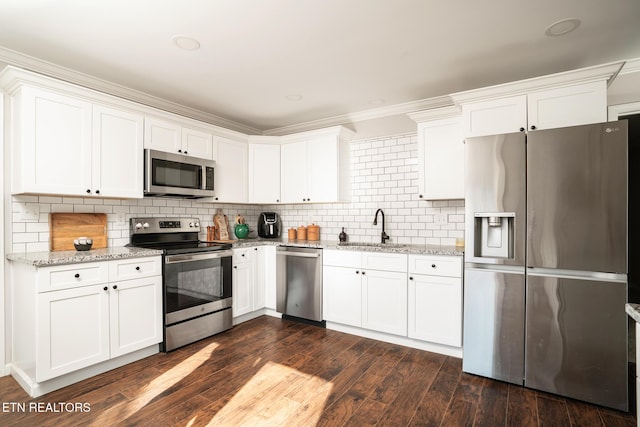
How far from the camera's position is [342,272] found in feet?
11.6

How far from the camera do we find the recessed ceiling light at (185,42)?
92.9 inches

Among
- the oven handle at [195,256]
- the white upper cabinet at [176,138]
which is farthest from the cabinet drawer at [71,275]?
the white upper cabinet at [176,138]

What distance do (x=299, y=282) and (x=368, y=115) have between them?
2178 mm

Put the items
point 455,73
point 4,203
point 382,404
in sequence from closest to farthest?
point 382,404 < point 4,203 < point 455,73

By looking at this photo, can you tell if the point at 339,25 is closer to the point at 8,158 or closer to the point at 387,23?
the point at 387,23

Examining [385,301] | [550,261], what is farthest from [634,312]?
[385,301]

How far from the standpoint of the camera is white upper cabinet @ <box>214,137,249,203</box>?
3.89m

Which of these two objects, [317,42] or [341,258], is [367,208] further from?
[317,42]

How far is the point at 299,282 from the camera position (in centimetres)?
381

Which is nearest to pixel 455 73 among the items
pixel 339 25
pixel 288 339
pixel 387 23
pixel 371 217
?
pixel 387 23

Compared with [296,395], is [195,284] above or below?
above

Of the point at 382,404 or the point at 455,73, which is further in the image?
the point at 455,73

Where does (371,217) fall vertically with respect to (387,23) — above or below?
below

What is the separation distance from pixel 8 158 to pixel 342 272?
3068 millimetres
